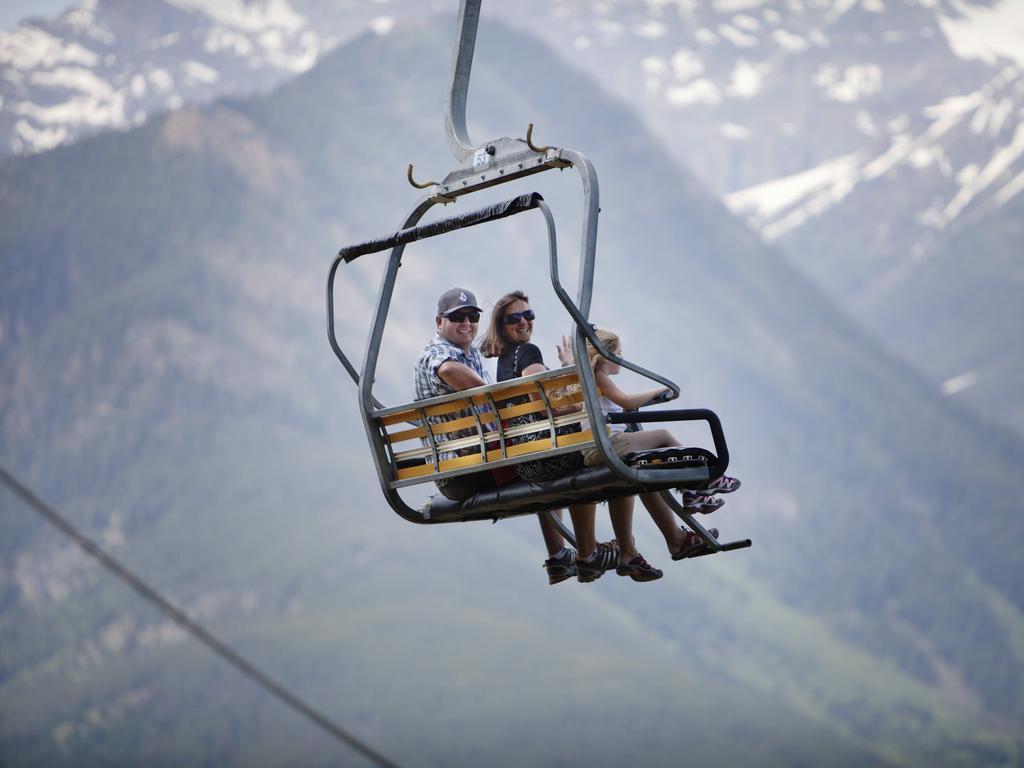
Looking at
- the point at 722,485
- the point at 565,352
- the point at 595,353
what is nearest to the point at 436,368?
the point at 565,352

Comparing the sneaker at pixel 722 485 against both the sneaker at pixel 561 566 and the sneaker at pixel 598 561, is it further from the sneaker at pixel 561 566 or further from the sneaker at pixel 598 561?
the sneaker at pixel 561 566

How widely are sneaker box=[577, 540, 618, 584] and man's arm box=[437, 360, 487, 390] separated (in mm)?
1251

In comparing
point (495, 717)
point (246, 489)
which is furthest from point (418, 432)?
point (246, 489)

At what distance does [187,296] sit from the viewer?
19425cm

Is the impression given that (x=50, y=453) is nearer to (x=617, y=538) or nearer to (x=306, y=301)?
(x=306, y=301)

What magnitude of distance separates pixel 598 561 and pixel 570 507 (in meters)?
0.34

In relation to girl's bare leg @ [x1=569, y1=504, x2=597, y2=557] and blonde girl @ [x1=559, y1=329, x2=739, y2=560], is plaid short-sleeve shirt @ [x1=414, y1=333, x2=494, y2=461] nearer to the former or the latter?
blonde girl @ [x1=559, y1=329, x2=739, y2=560]

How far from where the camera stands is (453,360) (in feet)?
29.6

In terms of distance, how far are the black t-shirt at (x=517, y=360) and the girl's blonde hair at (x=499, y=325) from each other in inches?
1.7

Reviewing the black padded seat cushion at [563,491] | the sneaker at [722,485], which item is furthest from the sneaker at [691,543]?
the black padded seat cushion at [563,491]

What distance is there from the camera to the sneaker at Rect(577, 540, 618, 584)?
9.50m

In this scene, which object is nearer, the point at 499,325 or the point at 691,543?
the point at 499,325

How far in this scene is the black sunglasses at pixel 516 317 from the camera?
8.95m

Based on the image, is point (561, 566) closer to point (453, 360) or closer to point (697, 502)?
point (697, 502)
